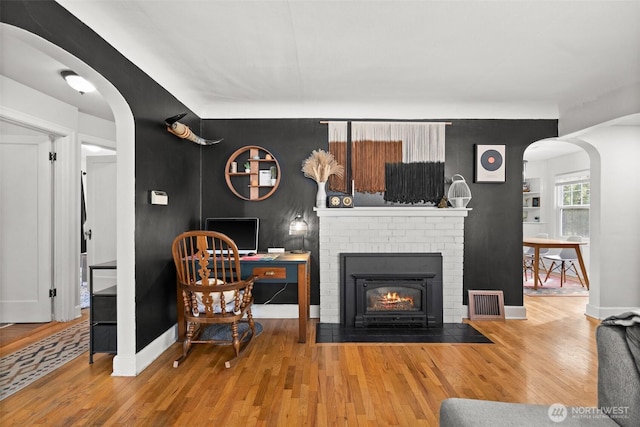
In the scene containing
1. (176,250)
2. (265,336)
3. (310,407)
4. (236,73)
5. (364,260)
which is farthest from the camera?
(364,260)

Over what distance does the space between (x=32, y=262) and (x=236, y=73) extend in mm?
3250

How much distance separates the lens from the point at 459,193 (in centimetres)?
401

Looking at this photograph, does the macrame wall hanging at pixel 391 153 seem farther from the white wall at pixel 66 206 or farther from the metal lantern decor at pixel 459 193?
the white wall at pixel 66 206

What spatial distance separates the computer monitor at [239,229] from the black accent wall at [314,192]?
28cm

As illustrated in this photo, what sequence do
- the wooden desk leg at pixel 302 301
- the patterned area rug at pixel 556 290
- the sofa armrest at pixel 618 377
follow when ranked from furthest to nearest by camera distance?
the patterned area rug at pixel 556 290
the wooden desk leg at pixel 302 301
the sofa armrest at pixel 618 377

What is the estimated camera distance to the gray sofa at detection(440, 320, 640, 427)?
1204mm

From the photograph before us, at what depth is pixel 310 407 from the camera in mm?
2188

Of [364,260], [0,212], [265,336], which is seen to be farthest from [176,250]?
[0,212]

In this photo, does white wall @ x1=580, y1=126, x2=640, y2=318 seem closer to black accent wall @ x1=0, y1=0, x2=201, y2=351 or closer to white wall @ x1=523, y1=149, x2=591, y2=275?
white wall @ x1=523, y1=149, x2=591, y2=275

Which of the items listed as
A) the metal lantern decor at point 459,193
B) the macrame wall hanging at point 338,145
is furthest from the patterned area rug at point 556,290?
the macrame wall hanging at point 338,145

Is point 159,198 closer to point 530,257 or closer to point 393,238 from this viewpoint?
point 393,238

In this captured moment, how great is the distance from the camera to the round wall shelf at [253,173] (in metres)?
4.08

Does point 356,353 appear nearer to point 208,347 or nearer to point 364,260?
point 364,260

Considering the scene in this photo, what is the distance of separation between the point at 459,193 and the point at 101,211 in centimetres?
493
